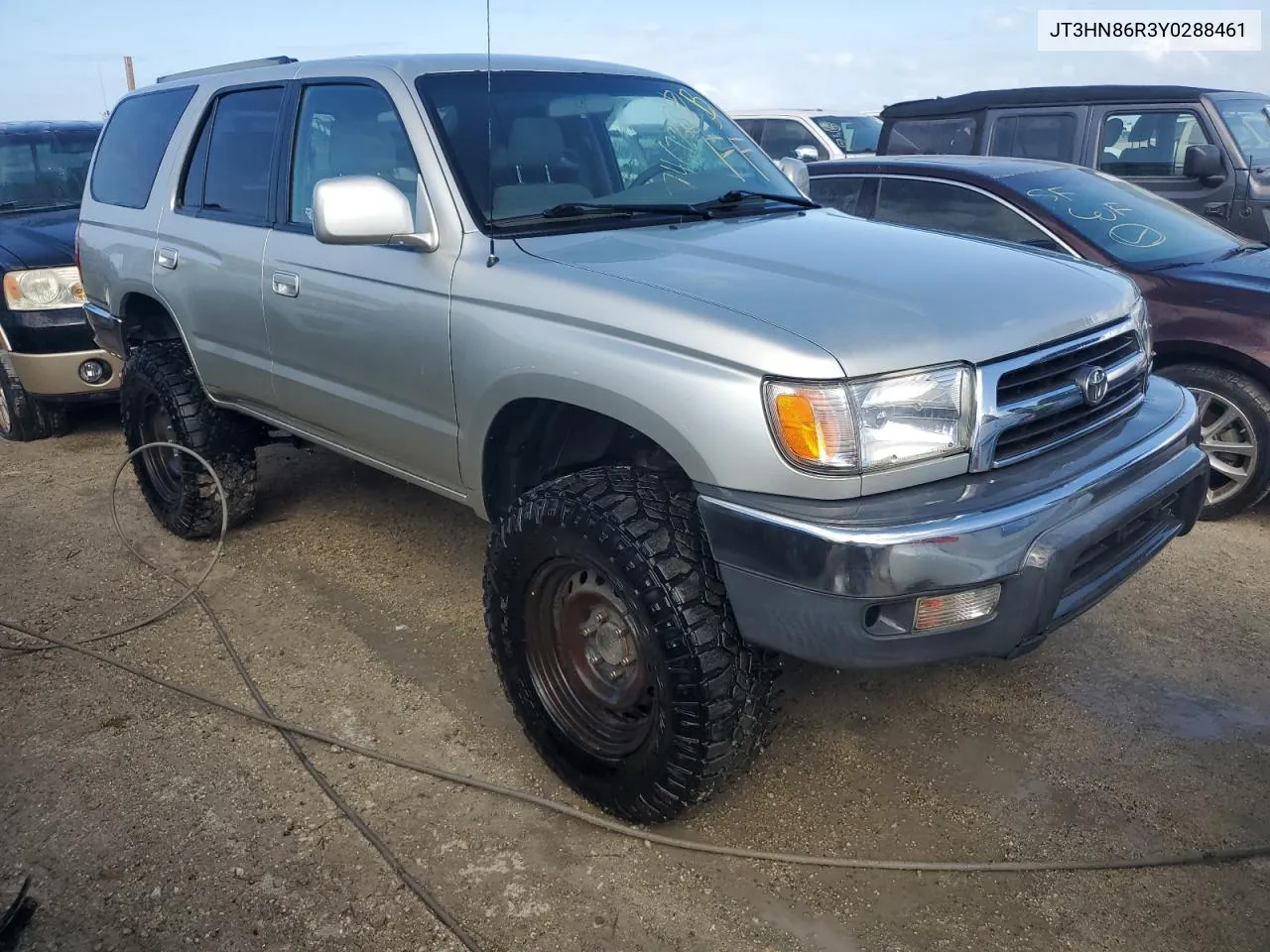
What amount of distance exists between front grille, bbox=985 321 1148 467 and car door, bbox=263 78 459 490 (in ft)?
4.89

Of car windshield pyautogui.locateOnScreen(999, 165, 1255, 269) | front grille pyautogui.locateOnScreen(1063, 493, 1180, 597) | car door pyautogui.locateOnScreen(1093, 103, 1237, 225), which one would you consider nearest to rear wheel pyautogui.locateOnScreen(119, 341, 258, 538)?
front grille pyautogui.locateOnScreen(1063, 493, 1180, 597)

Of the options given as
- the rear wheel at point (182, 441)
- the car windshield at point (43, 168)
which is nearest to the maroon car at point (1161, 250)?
the rear wheel at point (182, 441)

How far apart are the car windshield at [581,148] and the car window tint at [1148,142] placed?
3883 mm

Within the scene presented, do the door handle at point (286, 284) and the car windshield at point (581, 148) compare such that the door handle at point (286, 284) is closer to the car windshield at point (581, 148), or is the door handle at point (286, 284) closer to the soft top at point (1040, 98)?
the car windshield at point (581, 148)

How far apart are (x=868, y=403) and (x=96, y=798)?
2307 mm

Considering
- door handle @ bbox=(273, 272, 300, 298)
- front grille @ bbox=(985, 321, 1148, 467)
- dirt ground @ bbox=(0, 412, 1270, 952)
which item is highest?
door handle @ bbox=(273, 272, 300, 298)

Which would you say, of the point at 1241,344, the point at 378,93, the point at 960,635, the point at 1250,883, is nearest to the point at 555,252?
the point at 378,93

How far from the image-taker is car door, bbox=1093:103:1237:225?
6.25 metres

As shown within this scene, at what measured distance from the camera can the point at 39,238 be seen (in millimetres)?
6105

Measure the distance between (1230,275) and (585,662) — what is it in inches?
138

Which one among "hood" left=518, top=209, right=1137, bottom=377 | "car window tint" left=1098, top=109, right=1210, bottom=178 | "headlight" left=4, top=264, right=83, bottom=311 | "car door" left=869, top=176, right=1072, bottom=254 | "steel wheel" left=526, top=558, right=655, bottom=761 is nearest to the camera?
"hood" left=518, top=209, right=1137, bottom=377

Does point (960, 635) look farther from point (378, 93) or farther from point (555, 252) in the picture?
point (378, 93)

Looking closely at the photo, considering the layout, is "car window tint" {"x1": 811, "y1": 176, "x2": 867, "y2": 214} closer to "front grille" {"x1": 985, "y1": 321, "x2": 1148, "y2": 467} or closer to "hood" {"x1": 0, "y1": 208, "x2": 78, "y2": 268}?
"front grille" {"x1": 985, "y1": 321, "x2": 1148, "y2": 467}

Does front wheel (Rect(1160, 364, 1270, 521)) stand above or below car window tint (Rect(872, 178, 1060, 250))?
below
